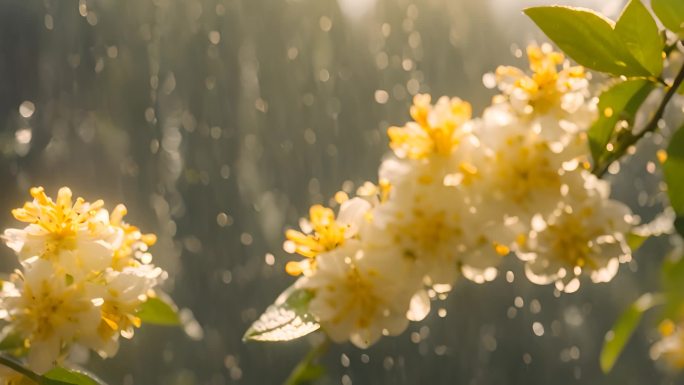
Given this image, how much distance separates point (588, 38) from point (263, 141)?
1.77ft

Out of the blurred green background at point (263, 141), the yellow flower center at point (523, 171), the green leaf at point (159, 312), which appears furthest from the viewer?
the blurred green background at point (263, 141)

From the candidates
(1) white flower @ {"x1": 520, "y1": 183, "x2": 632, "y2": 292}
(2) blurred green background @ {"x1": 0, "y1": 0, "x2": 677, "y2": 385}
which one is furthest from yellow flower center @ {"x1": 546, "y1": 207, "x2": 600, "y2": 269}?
(2) blurred green background @ {"x1": 0, "y1": 0, "x2": 677, "y2": 385}

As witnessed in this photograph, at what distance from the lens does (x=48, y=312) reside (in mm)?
378

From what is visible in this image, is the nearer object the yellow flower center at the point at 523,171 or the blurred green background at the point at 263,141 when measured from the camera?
the yellow flower center at the point at 523,171

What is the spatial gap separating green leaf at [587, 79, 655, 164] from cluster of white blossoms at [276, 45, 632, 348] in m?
0.01

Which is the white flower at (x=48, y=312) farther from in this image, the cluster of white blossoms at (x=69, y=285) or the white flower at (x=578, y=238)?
the white flower at (x=578, y=238)

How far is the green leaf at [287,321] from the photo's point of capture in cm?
39

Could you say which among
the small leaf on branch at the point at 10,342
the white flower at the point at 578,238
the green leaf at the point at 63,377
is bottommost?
the white flower at the point at 578,238

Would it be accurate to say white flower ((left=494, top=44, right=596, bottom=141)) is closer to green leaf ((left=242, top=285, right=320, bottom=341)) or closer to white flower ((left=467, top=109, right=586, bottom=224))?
white flower ((left=467, top=109, right=586, bottom=224))

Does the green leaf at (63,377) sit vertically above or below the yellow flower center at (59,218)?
below

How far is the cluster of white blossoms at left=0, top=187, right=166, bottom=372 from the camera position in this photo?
38cm

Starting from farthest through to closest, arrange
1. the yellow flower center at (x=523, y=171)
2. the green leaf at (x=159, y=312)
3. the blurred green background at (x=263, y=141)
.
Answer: the blurred green background at (x=263, y=141)
the green leaf at (x=159, y=312)
the yellow flower center at (x=523, y=171)

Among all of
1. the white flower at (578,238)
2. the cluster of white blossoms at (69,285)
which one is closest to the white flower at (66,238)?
the cluster of white blossoms at (69,285)

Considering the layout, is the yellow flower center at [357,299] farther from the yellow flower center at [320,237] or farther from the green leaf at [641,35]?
the green leaf at [641,35]
